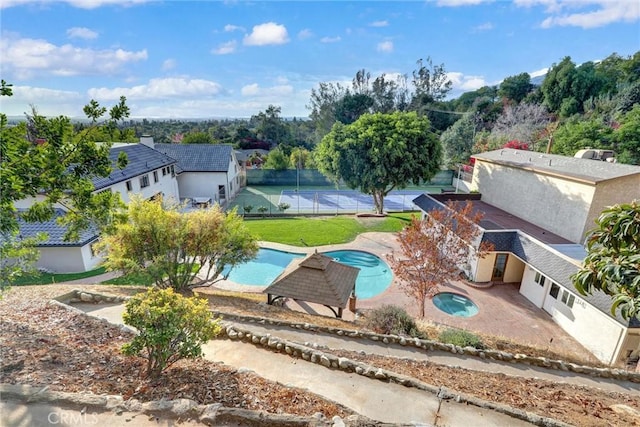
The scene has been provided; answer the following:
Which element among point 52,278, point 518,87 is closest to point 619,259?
point 52,278

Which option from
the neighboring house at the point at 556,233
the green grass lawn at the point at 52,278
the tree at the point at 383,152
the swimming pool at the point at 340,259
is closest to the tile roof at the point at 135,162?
the green grass lawn at the point at 52,278

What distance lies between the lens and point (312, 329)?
10.4 metres

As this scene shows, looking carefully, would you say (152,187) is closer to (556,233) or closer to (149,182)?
(149,182)

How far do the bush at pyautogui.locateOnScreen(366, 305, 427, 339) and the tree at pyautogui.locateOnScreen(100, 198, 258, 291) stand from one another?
6494 mm

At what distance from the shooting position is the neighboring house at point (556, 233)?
1223cm

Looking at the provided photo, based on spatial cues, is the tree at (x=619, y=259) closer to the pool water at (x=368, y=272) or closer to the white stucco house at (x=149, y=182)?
the pool water at (x=368, y=272)

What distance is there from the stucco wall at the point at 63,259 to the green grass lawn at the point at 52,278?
39 cm

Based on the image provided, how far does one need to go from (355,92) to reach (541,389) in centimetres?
6427

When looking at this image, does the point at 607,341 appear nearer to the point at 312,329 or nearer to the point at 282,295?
the point at 312,329

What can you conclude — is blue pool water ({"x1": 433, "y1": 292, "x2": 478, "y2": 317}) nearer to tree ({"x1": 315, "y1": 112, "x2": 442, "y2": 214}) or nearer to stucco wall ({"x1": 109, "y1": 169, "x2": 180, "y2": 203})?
tree ({"x1": 315, "y1": 112, "x2": 442, "y2": 214})

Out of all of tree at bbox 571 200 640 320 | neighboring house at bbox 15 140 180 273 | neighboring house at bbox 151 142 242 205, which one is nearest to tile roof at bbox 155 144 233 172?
neighboring house at bbox 151 142 242 205

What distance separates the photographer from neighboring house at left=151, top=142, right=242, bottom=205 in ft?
112

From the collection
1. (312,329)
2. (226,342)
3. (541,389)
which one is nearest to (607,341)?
(541,389)

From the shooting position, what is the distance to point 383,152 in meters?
25.5
